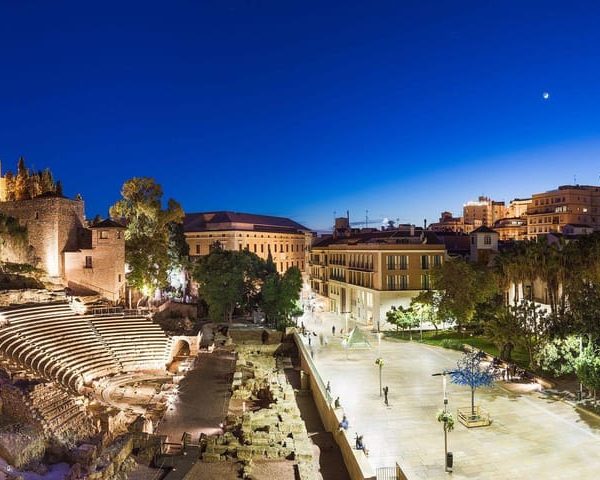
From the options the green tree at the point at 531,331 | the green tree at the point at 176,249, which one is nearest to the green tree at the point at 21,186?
the green tree at the point at 176,249

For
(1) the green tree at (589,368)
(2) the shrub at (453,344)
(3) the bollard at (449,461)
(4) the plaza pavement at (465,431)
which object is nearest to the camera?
(3) the bollard at (449,461)

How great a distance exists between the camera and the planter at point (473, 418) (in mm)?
21031

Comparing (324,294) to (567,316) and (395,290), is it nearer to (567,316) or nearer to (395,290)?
(395,290)

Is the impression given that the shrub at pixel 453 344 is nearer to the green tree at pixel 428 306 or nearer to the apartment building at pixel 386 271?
the green tree at pixel 428 306

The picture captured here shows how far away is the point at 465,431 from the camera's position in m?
20.6

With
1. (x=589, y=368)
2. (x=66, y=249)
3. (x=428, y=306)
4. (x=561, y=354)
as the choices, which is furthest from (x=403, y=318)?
(x=66, y=249)

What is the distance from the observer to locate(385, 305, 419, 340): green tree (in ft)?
148

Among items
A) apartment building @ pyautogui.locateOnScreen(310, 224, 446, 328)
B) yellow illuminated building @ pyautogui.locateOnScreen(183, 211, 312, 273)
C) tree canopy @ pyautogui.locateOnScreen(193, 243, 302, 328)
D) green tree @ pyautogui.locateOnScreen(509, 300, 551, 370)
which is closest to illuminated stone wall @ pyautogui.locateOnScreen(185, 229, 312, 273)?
yellow illuminated building @ pyautogui.locateOnScreen(183, 211, 312, 273)

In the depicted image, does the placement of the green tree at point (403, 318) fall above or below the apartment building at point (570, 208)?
below

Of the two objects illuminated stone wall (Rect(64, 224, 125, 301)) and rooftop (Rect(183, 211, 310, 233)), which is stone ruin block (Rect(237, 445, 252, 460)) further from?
rooftop (Rect(183, 211, 310, 233))

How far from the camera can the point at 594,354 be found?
73.0 feet

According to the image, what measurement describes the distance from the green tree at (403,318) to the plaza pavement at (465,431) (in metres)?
13.4

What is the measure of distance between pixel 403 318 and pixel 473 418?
952 inches

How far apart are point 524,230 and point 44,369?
94130 mm
